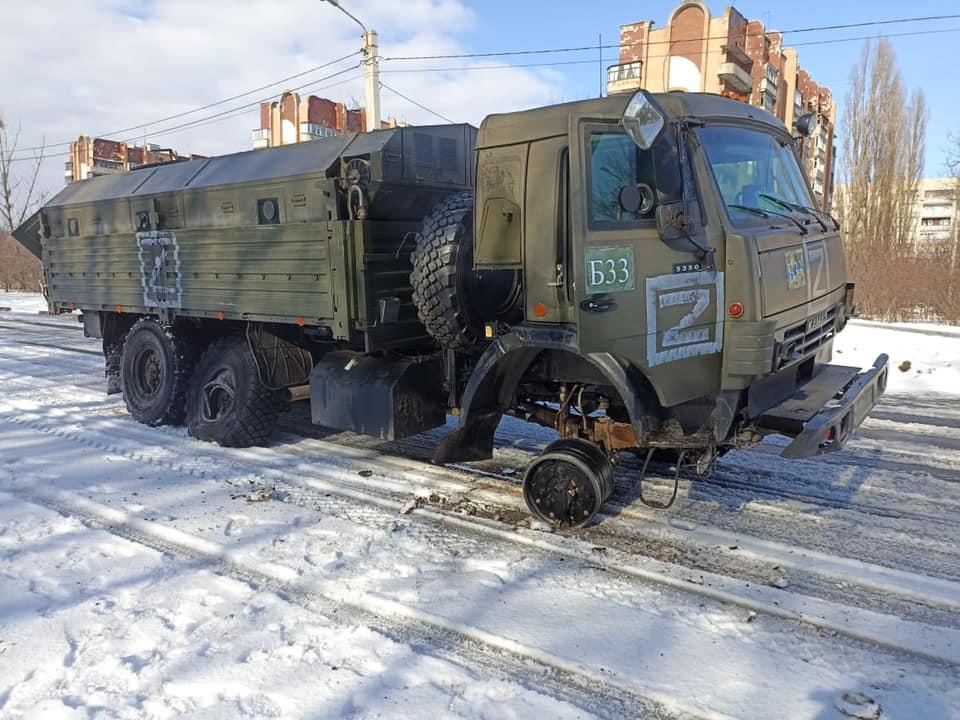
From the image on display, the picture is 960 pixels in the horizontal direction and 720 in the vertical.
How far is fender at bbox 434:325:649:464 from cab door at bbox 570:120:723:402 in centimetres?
14

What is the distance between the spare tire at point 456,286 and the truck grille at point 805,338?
1690mm

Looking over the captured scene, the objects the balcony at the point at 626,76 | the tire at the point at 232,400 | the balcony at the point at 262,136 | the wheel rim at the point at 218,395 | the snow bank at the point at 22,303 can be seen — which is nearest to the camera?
the tire at the point at 232,400

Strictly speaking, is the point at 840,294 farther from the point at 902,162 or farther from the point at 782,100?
the point at 782,100

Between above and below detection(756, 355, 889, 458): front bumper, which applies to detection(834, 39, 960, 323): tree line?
above

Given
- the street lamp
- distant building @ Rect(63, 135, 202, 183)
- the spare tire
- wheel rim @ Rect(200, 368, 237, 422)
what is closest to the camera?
the spare tire

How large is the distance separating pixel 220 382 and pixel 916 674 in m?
6.05

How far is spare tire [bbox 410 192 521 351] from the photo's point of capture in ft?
15.9

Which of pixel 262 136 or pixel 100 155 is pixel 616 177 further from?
pixel 100 155

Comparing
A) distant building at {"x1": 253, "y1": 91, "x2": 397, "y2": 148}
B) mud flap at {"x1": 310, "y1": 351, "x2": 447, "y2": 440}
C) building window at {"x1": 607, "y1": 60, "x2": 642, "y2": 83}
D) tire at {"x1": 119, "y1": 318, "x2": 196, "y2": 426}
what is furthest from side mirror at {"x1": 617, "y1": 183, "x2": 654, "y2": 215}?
distant building at {"x1": 253, "y1": 91, "x2": 397, "y2": 148}

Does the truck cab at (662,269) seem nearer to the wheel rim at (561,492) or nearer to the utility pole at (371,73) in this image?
the wheel rim at (561,492)

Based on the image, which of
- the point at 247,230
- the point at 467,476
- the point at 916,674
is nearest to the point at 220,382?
the point at 247,230

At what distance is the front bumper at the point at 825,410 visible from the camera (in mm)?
3990

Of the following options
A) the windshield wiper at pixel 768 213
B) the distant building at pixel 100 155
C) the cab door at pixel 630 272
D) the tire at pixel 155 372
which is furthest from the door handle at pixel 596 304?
the distant building at pixel 100 155

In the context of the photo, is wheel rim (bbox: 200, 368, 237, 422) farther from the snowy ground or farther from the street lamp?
the street lamp
